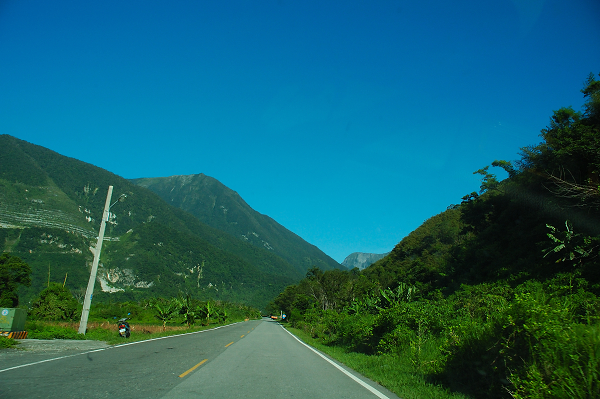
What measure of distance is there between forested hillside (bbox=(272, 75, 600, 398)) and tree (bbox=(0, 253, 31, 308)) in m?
42.2

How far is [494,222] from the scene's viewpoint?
48.1 meters

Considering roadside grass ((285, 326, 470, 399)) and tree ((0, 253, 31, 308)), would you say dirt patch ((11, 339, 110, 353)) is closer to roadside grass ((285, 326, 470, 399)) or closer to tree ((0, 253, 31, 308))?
roadside grass ((285, 326, 470, 399))

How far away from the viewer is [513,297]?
668 centimetres

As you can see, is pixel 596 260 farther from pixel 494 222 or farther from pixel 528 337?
pixel 528 337

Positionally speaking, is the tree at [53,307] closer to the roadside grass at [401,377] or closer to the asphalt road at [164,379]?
the asphalt road at [164,379]

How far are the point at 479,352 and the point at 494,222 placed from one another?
1872 inches

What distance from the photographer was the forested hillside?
16.1 feet

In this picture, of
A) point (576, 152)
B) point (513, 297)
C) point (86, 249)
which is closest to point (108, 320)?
point (513, 297)

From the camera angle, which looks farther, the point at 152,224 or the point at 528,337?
the point at 152,224

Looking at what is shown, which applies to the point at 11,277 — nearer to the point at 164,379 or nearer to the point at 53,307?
the point at 53,307

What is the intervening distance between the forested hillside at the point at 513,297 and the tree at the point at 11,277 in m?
42.2

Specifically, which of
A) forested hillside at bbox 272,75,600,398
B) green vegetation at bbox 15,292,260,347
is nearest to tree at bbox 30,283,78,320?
green vegetation at bbox 15,292,260,347

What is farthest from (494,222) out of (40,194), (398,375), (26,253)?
(40,194)

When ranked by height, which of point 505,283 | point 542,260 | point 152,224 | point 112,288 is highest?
point 152,224
